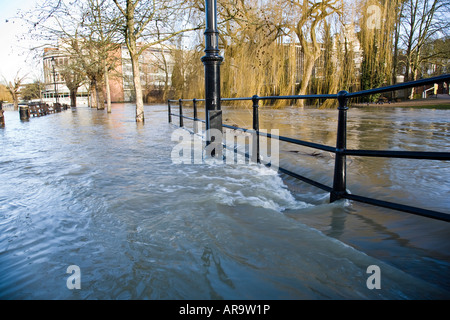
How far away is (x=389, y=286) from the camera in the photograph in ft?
5.53

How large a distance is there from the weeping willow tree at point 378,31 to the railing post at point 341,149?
46.4 feet

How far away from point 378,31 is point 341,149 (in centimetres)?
1454

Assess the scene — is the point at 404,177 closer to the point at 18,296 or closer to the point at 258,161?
the point at 258,161

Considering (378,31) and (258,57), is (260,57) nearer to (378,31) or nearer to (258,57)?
(258,57)

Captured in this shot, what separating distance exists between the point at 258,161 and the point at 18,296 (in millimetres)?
3507

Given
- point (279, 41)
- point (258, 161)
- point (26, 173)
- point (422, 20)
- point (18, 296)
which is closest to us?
point (18, 296)

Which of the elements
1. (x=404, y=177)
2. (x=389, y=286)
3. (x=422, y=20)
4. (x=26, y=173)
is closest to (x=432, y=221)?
(x=389, y=286)

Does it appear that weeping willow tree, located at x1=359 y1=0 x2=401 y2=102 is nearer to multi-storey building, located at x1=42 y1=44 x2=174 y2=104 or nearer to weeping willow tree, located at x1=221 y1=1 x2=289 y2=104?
weeping willow tree, located at x1=221 y1=1 x2=289 y2=104

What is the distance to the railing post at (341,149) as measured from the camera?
8.71ft

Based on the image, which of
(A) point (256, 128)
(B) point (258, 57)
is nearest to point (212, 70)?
(A) point (256, 128)

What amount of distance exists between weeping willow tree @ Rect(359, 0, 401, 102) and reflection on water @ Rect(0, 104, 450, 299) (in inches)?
486

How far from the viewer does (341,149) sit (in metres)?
2.77

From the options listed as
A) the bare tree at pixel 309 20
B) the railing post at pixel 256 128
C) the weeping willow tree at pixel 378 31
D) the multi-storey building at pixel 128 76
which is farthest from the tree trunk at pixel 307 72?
the multi-storey building at pixel 128 76

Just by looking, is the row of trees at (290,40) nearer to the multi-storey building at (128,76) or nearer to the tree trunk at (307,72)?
the tree trunk at (307,72)
